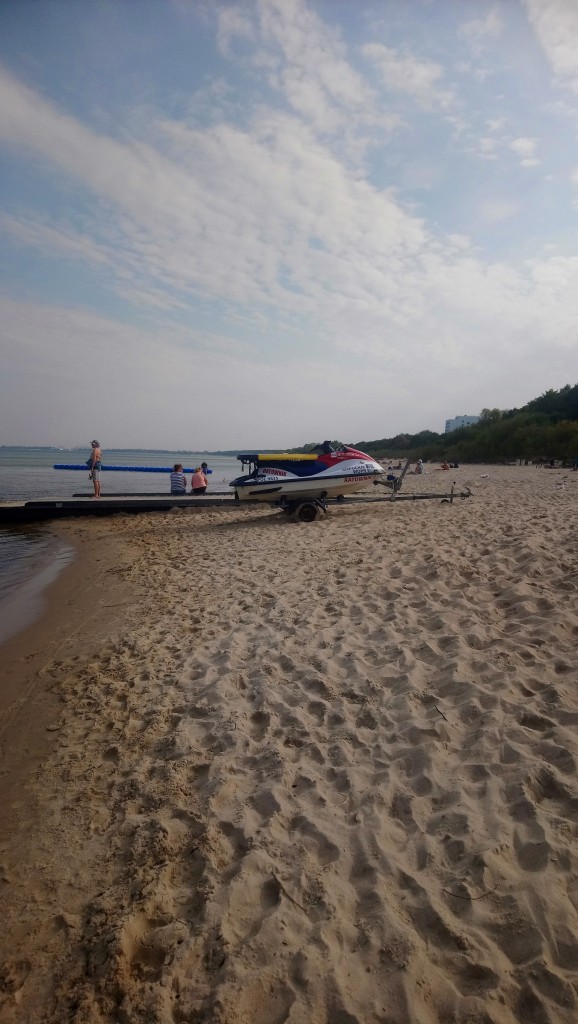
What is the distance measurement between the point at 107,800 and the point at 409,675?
2.41m

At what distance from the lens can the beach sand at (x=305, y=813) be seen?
6.18 feet

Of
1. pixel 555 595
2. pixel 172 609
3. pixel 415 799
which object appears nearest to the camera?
pixel 415 799

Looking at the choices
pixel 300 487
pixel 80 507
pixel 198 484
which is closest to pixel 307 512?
pixel 300 487

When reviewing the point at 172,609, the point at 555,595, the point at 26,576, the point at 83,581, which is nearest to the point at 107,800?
the point at 172,609

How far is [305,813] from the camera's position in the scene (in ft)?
8.87

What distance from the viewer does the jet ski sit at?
12414mm

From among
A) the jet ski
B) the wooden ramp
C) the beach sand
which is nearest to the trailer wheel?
the jet ski

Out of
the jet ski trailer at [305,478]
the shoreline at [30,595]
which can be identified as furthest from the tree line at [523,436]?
the shoreline at [30,595]

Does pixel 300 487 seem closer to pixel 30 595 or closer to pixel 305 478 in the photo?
pixel 305 478

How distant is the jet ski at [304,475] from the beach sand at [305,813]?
6734mm

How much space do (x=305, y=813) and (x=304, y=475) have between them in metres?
10.3

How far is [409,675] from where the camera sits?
395 centimetres

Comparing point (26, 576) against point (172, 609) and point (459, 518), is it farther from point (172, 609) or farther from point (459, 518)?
point (459, 518)

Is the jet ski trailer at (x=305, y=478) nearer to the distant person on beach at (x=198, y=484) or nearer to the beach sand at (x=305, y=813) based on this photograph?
the distant person on beach at (x=198, y=484)
